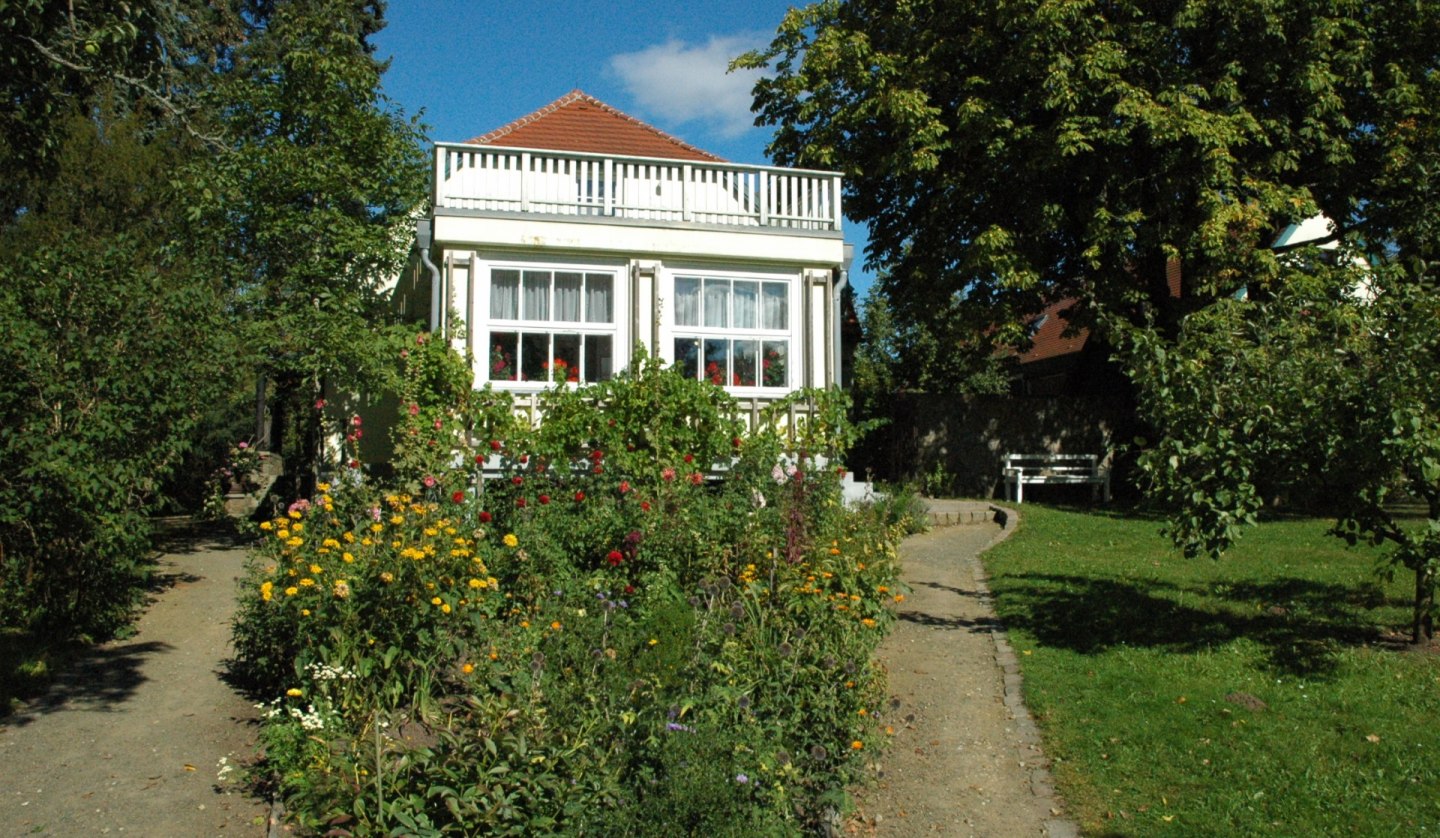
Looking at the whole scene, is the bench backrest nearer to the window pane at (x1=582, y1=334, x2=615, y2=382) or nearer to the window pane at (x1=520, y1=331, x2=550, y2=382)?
the window pane at (x1=582, y1=334, x2=615, y2=382)

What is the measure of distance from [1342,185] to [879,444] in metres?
9.47

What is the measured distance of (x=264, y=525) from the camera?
741cm

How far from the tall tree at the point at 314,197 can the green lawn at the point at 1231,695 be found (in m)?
8.32

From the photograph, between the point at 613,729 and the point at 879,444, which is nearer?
the point at 613,729

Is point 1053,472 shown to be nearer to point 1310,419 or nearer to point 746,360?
point 746,360

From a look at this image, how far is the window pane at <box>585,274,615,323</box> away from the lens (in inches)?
516

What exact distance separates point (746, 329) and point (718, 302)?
0.48 metres

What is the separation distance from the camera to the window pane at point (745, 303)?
44.1 ft

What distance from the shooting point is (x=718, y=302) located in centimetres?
1342

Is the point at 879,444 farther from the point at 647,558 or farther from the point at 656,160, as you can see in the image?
the point at 647,558

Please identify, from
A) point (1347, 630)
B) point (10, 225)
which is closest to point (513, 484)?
point (1347, 630)

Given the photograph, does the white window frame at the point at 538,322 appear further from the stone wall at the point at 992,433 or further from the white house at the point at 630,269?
the stone wall at the point at 992,433

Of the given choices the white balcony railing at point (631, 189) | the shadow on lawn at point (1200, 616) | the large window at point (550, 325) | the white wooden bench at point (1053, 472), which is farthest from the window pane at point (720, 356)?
the white wooden bench at point (1053, 472)

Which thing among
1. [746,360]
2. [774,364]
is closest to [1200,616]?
[774,364]
